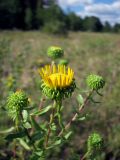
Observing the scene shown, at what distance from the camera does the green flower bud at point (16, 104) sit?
6.06ft

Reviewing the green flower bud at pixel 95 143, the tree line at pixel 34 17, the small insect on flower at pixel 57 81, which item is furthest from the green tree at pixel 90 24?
the small insect on flower at pixel 57 81

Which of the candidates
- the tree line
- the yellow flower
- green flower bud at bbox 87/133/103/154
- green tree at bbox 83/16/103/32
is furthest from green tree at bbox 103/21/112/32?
the yellow flower

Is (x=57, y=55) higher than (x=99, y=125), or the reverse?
(x=57, y=55)

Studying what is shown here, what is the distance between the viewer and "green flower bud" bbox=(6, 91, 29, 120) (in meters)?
1.85

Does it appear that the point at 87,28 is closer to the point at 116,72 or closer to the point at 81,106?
the point at 116,72

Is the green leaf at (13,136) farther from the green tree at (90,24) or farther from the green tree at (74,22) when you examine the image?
the green tree at (90,24)

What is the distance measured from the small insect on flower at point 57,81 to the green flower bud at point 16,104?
0.14 meters

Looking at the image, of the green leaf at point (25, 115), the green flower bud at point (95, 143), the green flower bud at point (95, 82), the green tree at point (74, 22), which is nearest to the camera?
the green leaf at point (25, 115)

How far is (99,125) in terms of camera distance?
491 cm

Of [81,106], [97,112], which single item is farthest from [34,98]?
[81,106]

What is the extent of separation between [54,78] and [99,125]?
3.28 metres

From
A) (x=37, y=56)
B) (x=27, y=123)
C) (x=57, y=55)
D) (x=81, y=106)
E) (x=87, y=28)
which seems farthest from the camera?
(x=87, y=28)

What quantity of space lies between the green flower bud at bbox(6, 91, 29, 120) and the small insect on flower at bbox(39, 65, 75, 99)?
14 cm

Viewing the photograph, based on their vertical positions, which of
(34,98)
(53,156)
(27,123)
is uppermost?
(27,123)
